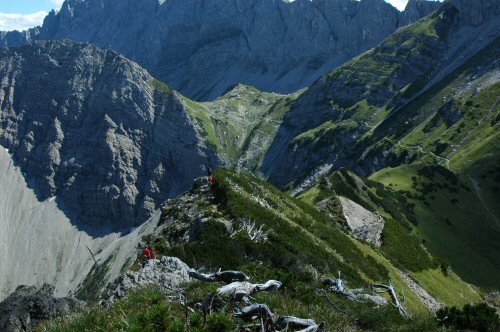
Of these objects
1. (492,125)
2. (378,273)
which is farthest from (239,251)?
(492,125)

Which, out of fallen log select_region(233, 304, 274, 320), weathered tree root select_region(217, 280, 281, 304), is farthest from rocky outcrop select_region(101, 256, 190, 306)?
fallen log select_region(233, 304, 274, 320)

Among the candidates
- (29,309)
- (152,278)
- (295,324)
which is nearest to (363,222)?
(152,278)

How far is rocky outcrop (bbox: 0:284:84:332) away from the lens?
2014cm

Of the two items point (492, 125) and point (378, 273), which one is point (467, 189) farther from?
point (378, 273)

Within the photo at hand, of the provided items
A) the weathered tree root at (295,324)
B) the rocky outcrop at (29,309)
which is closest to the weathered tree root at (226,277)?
the weathered tree root at (295,324)

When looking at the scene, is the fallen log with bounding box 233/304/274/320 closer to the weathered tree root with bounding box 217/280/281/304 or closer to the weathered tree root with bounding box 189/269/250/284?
the weathered tree root with bounding box 217/280/281/304

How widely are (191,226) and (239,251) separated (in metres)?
9.90

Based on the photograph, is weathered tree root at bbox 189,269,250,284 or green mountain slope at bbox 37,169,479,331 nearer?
green mountain slope at bbox 37,169,479,331

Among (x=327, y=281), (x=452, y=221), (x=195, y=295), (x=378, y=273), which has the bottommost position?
(x=452, y=221)

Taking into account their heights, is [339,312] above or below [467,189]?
above

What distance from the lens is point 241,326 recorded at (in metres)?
14.0

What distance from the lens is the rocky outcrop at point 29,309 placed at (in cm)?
2014

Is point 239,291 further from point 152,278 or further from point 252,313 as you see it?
point 152,278

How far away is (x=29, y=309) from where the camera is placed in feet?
69.5
